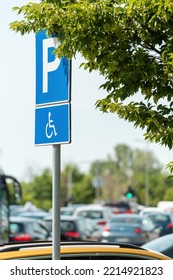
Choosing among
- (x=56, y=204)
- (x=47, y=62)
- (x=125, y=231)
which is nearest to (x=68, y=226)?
(x=125, y=231)

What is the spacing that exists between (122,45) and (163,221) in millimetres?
31494

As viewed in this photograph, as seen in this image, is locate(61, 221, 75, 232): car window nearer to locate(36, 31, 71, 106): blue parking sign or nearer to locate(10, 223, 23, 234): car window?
locate(10, 223, 23, 234): car window

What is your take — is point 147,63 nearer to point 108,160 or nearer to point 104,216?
point 104,216

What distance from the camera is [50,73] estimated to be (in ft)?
23.7

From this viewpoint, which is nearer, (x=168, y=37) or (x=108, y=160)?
→ (x=168, y=37)

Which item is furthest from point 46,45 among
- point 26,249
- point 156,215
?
point 156,215

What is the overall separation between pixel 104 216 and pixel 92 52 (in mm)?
39854

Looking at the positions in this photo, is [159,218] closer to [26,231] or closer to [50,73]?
[26,231]

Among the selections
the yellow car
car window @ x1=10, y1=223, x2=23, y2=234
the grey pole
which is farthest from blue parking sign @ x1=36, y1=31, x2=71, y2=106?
car window @ x1=10, y1=223, x2=23, y2=234

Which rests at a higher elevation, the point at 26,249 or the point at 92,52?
the point at 92,52

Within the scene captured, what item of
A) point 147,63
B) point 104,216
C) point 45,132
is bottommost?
point 104,216

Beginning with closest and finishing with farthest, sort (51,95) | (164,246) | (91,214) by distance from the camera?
(51,95) → (164,246) → (91,214)

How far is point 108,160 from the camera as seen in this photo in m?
190

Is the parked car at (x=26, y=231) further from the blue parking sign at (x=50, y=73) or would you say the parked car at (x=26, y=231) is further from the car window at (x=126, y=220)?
the blue parking sign at (x=50, y=73)
